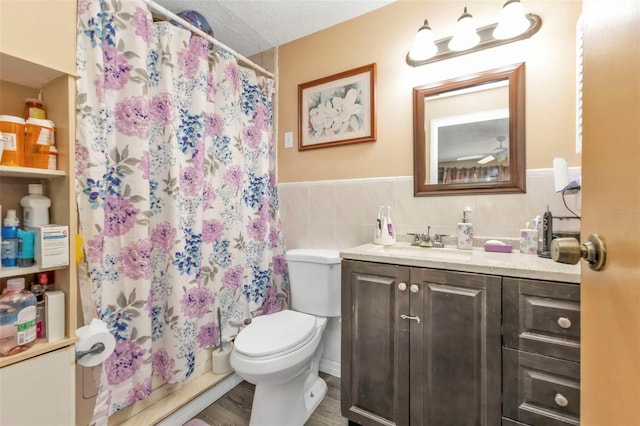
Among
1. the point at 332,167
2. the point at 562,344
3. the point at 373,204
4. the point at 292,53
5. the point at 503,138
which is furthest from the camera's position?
the point at 292,53

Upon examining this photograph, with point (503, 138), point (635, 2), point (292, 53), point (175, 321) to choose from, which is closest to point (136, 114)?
point (175, 321)

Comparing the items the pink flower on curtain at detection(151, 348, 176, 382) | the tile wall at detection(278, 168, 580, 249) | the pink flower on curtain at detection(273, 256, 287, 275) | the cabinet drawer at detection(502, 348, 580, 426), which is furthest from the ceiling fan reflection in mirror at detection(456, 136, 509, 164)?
the pink flower on curtain at detection(151, 348, 176, 382)

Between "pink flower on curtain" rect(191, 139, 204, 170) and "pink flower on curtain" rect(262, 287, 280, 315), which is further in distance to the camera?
"pink flower on curtain" rect(262, 287, 280, 315)

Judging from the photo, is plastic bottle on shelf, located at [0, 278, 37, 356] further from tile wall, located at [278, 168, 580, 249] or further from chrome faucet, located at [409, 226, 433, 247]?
chrome faucet, located at [409, 226, 433, 247]

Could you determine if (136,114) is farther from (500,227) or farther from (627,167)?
(500,227)

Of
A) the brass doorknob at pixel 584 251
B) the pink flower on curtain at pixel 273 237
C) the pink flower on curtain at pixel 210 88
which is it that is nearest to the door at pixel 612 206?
the brass doorknob at pixel 584 251

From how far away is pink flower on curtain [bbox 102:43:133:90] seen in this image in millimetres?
1184

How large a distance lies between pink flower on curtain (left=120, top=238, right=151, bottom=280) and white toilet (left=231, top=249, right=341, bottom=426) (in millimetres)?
552

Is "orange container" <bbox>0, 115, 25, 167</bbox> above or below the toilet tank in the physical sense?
above

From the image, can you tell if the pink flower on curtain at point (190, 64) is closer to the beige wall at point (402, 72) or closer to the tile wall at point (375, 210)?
the beige wall at point (402, 72)

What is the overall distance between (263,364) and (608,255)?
1209 millimetres

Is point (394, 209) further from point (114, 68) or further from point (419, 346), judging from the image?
point (114, 68)

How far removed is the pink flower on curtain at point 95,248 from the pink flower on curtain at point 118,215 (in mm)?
81

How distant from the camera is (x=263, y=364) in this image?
121 centimetres
